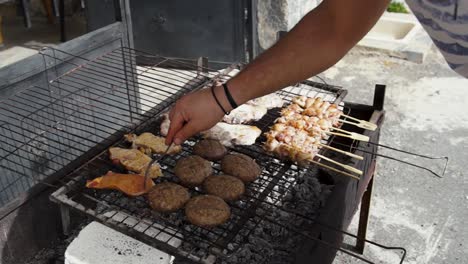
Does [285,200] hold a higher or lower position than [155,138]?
lower

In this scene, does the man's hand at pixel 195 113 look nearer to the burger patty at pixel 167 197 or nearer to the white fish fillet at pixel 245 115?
the burger patty at pixel 167 197

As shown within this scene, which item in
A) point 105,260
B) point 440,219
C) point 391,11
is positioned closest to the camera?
point 105,260

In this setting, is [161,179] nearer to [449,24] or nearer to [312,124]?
[312,124]

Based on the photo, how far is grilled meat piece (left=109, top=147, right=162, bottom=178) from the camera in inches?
125

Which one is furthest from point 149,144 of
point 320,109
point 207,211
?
point 320,109

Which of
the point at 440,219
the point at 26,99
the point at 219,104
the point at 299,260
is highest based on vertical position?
the point at 219,104

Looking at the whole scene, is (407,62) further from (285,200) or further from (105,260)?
(105,260)

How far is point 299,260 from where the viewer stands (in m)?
2.45

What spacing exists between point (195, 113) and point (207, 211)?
659mm

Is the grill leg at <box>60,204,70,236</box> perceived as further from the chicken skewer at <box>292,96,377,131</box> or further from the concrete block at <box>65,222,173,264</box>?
the chicken skewer at <box>292,96,377,131</box>

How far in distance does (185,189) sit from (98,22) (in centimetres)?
477

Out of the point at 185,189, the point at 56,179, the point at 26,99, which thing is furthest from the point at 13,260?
the point at 26,99

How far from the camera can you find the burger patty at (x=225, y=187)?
9.82 feet

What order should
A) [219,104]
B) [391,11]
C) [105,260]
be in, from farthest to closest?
[391,11], [105,260], [219,104]
